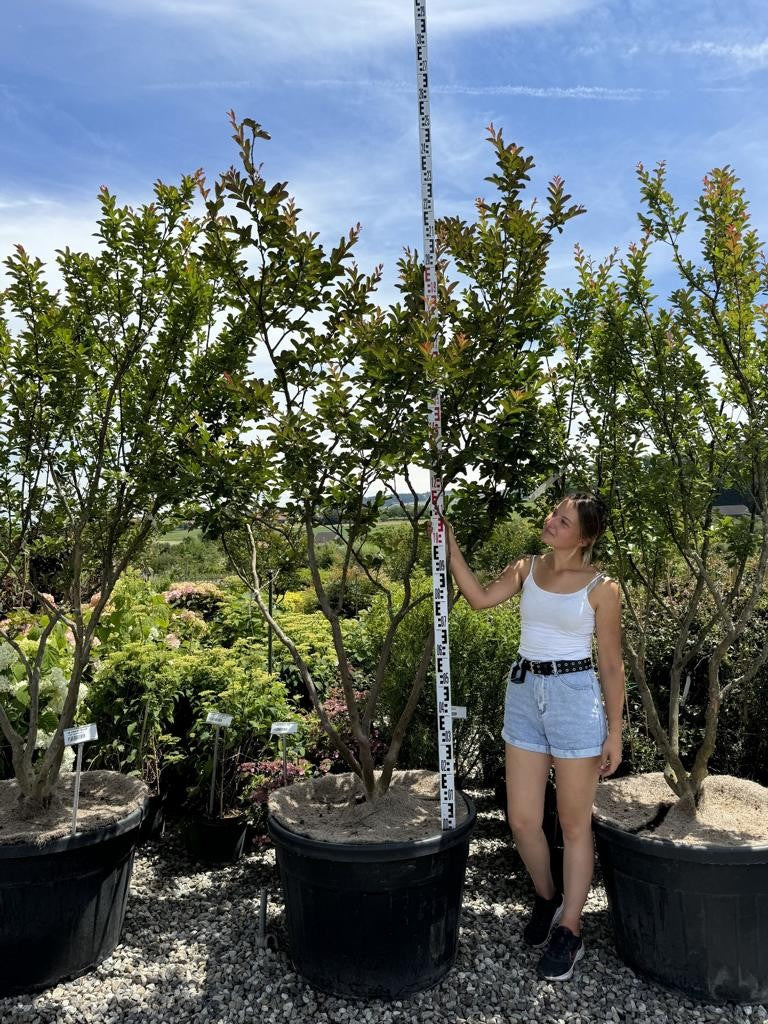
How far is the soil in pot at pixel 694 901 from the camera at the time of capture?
2.92 metres

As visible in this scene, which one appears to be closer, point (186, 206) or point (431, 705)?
point (186, 206)

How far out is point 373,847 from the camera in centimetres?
292

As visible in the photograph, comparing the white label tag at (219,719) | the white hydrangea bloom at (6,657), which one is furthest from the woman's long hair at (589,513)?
the white hydrangea bloom at (6,657)

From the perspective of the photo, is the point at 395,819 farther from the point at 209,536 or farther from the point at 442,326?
the point at 442,326

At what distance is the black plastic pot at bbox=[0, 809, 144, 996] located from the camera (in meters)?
3.03

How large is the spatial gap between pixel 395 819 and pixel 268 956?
0.74 meters

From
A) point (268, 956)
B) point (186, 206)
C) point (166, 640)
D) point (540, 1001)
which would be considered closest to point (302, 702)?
point (166, 640)

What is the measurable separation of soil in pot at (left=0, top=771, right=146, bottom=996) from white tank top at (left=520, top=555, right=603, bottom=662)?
1.83m

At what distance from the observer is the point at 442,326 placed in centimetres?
327

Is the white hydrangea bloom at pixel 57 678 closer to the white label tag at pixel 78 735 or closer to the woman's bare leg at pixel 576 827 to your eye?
the white label tag at pixel 78 735

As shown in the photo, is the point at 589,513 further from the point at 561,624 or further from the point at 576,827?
the point at 576,827

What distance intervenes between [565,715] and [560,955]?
37.0 inches

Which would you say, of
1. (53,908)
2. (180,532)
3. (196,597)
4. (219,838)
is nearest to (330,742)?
(219,838)

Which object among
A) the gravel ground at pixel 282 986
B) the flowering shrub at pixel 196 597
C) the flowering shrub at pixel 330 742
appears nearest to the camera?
the gravel ground at pixel 282 986
